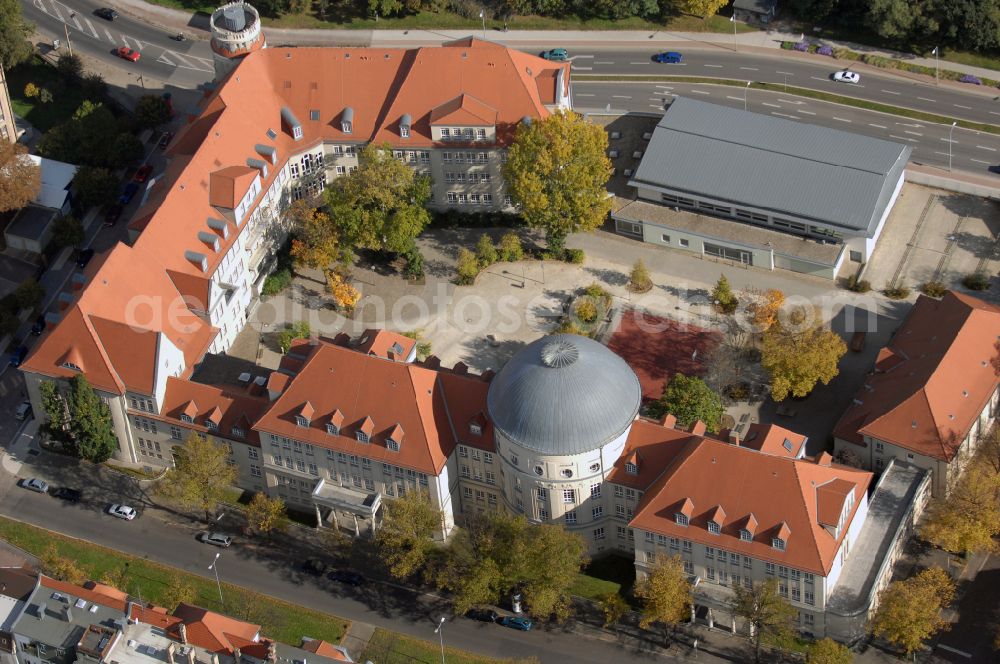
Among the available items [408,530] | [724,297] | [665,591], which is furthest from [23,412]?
[724,297]

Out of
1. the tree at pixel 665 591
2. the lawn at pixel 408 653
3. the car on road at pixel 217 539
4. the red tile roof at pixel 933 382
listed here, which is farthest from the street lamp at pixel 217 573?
the red tile roof at pixel 933 382

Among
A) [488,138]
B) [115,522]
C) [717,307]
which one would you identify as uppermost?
[488,138]

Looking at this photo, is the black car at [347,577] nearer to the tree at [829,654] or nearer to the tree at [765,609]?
the tree at [765,609]

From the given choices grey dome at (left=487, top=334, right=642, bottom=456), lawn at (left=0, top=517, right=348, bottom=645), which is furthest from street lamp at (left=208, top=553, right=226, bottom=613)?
grey dome at (left=487, top=334, right=642, bottom=456)

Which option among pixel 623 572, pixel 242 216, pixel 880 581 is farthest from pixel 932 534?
pixel 242 216

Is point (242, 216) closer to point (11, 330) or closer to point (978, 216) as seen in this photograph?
point (11, 330)

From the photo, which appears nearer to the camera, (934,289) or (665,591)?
(665,591)

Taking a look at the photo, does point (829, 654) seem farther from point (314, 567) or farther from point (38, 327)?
point (38, 327)
